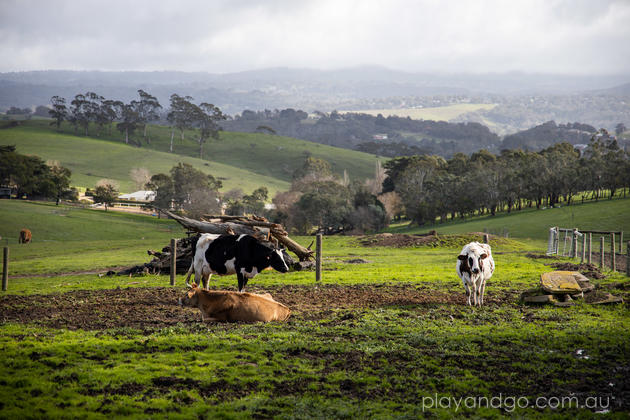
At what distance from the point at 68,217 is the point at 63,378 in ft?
199

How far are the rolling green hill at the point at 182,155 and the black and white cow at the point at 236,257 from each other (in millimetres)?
95754

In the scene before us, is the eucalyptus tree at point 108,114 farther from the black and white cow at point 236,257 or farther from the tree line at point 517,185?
the black and white cow at point 236,257

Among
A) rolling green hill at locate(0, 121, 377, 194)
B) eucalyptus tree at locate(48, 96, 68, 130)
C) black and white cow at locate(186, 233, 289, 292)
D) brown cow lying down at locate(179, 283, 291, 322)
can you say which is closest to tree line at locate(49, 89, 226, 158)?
eucalyptus tree at locate(48, 96, 68, 130)

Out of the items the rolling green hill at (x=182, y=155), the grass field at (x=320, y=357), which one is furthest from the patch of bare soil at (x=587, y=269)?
the rolling green hill at (x=182, y=155)

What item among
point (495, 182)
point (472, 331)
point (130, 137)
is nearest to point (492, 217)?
point (495, 182)

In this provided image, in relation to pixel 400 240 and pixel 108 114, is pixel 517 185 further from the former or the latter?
pixel 108 114

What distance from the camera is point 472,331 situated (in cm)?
1178

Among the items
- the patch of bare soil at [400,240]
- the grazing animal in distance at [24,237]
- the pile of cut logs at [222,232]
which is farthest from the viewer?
the grazing animal in distance at [24,237]

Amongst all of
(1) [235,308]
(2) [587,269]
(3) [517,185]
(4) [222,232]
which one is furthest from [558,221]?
(1) [235,308]

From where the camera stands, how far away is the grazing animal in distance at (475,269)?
15000 millimetres

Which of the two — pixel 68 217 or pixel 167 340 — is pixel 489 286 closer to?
pixel 167 340

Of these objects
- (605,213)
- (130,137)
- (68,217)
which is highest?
(130,137)

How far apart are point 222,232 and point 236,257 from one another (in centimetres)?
485

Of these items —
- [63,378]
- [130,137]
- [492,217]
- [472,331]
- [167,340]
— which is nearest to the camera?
[63,378]
